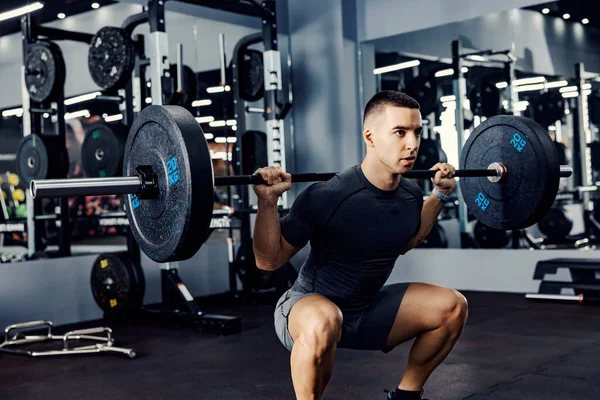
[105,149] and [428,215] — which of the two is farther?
[105,149]

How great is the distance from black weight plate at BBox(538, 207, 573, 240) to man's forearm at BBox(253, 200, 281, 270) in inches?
168

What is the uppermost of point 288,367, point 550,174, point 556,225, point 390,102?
point 390,102

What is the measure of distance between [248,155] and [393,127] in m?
3.61

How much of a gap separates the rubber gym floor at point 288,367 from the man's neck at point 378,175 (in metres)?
0.98

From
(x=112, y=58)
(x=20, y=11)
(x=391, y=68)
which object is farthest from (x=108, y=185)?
(x=391, y=68)

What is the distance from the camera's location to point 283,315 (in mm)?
2250

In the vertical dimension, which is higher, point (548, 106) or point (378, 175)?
point (548, 106)

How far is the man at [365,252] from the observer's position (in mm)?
2137

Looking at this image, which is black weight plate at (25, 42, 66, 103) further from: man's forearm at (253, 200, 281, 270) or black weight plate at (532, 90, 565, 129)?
black weight plate at (532, 90, 565, 129)

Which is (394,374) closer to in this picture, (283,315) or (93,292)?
(283,315)

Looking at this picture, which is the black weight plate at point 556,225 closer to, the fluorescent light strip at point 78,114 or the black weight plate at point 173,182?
the fluorescent light strip at point 78,114

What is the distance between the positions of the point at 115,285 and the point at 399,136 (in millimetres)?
3169

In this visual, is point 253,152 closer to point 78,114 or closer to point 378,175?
point 78,114

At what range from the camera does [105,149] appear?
4.96m
